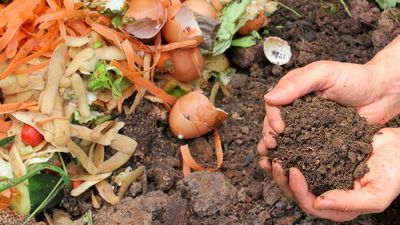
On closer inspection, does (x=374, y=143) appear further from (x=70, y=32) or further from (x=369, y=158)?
(x=70, y=32)

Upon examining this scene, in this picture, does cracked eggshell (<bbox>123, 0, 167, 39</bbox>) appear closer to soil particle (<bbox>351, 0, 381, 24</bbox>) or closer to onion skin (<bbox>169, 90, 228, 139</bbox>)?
onion skin (<bbox>169, 90, 228, 139</bbox>)

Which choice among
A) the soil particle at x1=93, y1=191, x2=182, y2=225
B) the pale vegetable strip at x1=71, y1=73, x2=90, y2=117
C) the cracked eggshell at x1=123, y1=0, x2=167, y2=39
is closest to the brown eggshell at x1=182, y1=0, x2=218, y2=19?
the cracked eggshell at x1=123, y1=0, x2=167, y2=39

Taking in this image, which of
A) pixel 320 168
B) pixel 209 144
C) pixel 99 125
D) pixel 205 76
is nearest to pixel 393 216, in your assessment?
pixel 320 168

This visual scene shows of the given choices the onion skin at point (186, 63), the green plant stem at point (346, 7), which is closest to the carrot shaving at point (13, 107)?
the onion skin at point (186, 63)

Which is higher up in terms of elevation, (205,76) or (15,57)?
(15,57)

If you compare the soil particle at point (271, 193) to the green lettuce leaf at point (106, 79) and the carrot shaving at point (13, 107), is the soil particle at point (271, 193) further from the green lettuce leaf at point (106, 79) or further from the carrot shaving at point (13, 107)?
the carrot shaving at point (13, 107)

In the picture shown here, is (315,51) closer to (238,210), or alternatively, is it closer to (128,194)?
(238,210)
